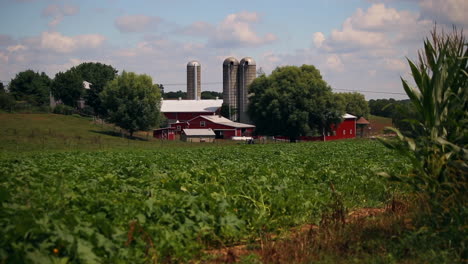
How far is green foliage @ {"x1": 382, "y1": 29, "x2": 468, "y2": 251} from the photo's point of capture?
847 centimetres

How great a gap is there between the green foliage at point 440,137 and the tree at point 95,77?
285 feet

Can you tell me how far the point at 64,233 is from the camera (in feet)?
21.7

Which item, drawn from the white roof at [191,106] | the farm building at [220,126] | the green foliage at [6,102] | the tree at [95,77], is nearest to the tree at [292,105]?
the farm building at [220,126]

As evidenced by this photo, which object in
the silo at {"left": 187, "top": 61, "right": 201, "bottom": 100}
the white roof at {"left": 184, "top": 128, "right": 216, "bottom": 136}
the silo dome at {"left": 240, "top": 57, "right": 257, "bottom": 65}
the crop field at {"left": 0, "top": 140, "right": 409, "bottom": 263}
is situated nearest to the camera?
the crop field at {"left": 0, "top": 140, "right": 409, "bottom": 263}

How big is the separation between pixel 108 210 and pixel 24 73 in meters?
108

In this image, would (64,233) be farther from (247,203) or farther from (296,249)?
(247,203)

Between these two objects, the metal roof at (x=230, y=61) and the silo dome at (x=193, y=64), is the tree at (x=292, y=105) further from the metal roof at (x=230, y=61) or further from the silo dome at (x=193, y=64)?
the silo dome at (x=193, y=64)

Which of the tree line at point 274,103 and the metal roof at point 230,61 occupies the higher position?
the metal roof at point 230,61

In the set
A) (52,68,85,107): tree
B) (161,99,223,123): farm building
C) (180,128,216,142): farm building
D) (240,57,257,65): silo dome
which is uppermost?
(240,57,257,65): silo dome

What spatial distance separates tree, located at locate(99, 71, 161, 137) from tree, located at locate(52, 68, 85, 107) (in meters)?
21.1

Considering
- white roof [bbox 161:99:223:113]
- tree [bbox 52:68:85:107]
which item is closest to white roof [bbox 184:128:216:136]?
white roof [bbox 161:99:223:113]

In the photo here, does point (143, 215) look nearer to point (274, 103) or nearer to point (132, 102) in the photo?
point (274, 103)

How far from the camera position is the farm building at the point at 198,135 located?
253ft

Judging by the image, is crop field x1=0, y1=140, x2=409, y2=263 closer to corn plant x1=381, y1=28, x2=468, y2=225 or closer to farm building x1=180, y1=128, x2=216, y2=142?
corn plant x1=381, y1=28, x2=468, y2=225
